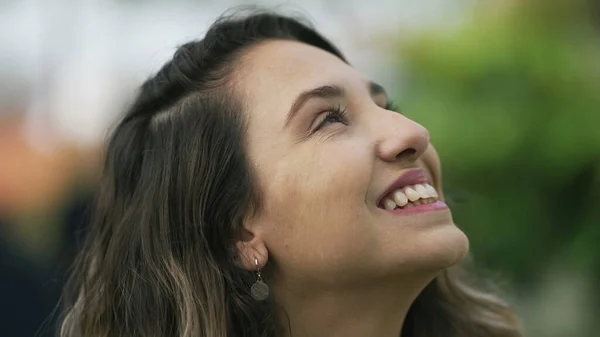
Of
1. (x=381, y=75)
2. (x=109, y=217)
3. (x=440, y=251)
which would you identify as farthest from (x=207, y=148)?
(x=381, y=75)

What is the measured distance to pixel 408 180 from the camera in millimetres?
941

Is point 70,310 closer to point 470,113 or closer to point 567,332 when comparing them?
point 470,113

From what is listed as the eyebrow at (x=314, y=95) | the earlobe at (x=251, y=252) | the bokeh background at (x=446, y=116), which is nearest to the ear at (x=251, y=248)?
the earlobe at (x=251, y=252)

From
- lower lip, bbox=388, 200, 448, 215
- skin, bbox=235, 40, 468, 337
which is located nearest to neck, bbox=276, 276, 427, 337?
skin, bbox=235, 40, 468, 337

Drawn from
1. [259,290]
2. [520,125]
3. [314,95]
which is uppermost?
[314,95]

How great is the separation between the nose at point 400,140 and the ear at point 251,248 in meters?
0.22

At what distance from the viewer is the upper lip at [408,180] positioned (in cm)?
92

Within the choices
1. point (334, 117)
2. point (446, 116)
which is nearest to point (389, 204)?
point (334, 117)

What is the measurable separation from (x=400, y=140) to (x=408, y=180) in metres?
0.06

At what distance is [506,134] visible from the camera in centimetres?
166

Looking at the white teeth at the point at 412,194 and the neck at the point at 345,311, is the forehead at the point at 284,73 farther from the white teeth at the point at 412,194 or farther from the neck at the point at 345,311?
the neck at the point at 345,311

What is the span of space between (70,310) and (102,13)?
88 cm

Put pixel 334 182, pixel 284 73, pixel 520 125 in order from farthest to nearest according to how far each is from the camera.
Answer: pixel 520 125 → pixel 284 73 → pixel 334 182

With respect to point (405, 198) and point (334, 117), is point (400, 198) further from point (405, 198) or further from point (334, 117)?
point (334, 117)
